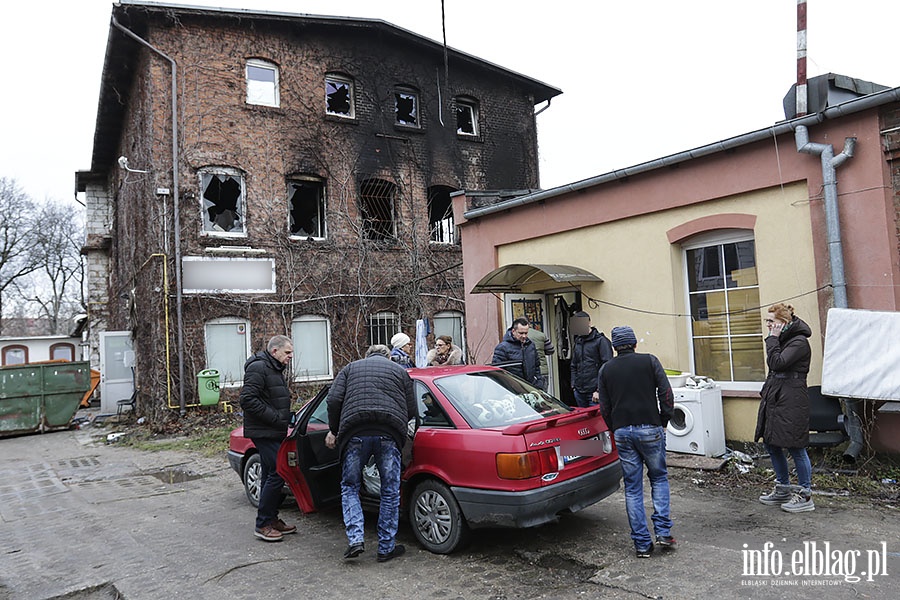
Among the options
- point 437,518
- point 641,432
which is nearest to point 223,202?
point 437,518

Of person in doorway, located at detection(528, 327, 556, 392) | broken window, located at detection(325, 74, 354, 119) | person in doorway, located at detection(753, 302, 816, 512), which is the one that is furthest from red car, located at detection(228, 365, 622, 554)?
broken window, located at detection(325, 74, 354, 119)

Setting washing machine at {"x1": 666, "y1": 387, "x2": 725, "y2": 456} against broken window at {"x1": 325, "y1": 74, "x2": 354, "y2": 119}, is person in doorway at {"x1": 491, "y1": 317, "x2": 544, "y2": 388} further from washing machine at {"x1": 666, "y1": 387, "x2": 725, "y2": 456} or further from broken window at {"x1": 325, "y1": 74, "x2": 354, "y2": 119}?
broken window at {"x1": 325, "y1": 74, "x2": 354, "y2": 119}

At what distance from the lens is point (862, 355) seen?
260 inches

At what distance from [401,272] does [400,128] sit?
160 inches

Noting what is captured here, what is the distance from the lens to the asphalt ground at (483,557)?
4.45 metres

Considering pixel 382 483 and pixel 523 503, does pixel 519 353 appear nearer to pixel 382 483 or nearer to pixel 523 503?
pixel 382 483

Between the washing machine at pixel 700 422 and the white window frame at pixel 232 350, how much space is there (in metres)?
10.9

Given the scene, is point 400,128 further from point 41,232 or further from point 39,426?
point 41,232

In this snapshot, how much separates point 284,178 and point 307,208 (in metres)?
1.12

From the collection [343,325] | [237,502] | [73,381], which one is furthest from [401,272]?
[237,502]

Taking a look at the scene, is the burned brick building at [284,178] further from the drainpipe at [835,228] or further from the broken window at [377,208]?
the drainpipe at [835,228]

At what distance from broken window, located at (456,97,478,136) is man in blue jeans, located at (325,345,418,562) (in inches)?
613

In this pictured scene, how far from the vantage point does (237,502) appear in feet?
24.8

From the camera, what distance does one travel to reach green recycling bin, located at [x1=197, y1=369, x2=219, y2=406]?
1490 cm
